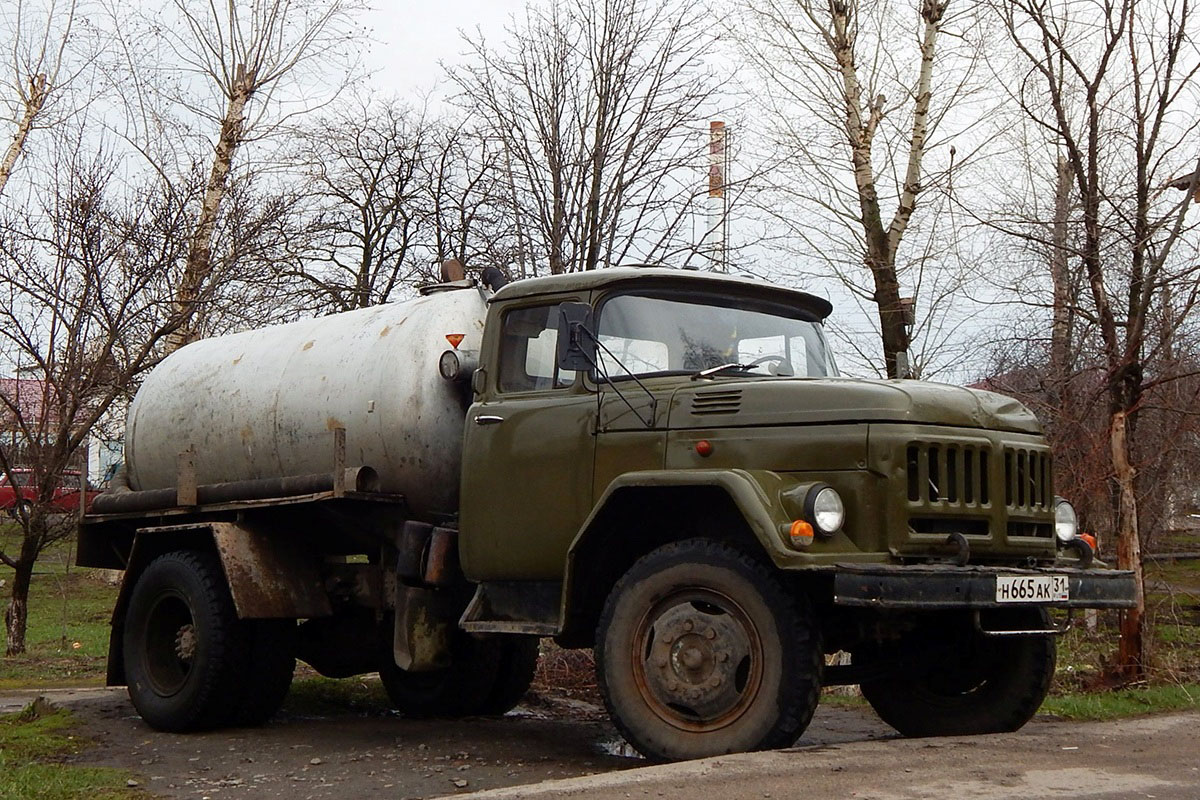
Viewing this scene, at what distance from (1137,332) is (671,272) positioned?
4300 millimetres

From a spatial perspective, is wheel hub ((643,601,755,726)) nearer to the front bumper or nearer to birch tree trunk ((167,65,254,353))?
the front bumper

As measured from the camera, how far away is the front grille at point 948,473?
642cm

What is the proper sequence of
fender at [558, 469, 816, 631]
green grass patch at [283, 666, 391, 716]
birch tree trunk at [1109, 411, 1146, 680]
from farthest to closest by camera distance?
green grass patch at [283, 666, 391, 716] → birch tree trunk at [1109, 411, 1146, 680] → fender at [558, 469, 816, 631]

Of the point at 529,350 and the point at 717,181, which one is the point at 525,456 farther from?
the point at 717,181

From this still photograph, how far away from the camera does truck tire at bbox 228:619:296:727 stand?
29.9ft

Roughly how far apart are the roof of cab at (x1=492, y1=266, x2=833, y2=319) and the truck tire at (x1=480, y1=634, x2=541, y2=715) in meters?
2.92

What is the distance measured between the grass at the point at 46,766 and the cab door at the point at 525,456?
2.15m

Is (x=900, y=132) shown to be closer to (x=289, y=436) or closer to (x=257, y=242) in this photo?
(x=257, y=242)

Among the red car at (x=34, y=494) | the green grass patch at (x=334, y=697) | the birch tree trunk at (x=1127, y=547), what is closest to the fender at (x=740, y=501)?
the green grass patch at (x=334, y=697)

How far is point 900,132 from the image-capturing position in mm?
16250

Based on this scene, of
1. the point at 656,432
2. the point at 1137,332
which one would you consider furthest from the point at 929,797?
the point at 1137,332

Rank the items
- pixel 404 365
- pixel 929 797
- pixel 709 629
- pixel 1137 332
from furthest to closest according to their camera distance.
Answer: pixel 1137 332, pixel 404 365, pixel 709 629, pixel 929 797

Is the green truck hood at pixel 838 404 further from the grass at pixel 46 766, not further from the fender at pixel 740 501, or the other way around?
the grass at pixel 46 766

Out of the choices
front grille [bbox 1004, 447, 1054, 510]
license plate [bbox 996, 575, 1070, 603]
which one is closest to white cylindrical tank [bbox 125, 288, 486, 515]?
front grille [bbox 1004, 447, 1054, 510]
